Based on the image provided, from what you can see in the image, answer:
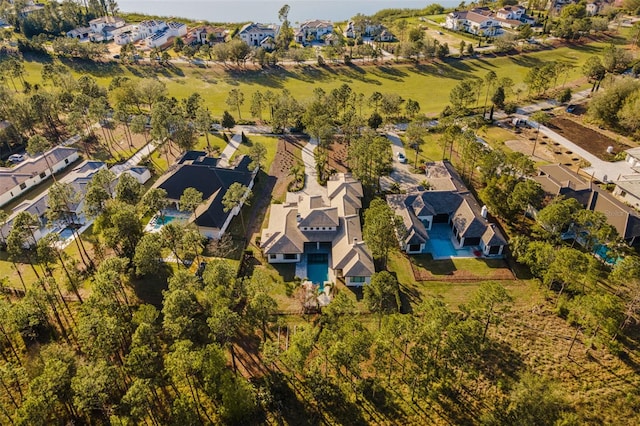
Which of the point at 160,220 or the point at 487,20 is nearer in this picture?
the point at 160,220

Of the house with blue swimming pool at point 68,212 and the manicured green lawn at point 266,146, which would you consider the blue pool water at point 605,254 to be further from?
the house with blue swimming pool at point 68,212

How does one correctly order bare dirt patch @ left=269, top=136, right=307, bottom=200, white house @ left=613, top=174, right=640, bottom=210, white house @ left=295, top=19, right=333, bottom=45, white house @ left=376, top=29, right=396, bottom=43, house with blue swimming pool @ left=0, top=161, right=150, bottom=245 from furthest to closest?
white house @ left=295, top=19, right=333, bottom=45 < white house @ left=376, top=29, right=396, bottom=43 < bare dirt patch @ left=269, top=136, right=307, bottom=200 < white house @ left=613, top=174, right=640, bottom=210 < house with blue swimming pool @ left=0, top=161, right=150, bottom=245

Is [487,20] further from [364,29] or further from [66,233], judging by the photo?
[66,233]

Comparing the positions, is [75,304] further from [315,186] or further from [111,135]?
[111,135]

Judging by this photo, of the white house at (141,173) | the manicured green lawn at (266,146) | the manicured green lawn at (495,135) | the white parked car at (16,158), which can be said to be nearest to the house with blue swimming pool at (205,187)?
the white house at (141,173)

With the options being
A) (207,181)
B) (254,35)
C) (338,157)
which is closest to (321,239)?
(207,181)

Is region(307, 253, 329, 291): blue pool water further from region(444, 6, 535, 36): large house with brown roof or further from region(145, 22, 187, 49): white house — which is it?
region(444, 6, 535, 36): large house with brown roof

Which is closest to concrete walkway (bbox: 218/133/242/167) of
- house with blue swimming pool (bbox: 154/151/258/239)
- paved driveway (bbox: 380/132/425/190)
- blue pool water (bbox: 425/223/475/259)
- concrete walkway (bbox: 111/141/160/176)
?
house with blue swimming pool (bbox: 154/151/258/239)
